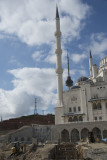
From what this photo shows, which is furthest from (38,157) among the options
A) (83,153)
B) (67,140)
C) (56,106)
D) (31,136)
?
(56,106)

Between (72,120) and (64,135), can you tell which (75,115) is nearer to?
(72,120)

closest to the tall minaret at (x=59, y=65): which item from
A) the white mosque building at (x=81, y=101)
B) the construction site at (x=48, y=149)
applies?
the white mosque building at (x=81, y=101)

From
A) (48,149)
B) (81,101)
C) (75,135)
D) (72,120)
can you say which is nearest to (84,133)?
(75,135)

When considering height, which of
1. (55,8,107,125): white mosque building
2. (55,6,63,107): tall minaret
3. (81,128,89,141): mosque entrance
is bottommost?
(81,128,89,141): mosque entrance

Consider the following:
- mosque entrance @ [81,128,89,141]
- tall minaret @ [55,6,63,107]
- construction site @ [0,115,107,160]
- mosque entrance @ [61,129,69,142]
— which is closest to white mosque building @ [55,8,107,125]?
tall minaret @ [55,6,63,107]

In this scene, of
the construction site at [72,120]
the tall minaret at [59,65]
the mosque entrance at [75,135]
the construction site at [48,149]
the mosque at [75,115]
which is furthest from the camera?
the tall minaret at [59,65]

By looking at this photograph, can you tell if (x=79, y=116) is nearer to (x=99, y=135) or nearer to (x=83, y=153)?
(x=99, y=135)

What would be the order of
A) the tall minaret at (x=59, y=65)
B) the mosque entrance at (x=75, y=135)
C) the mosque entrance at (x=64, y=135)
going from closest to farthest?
the mosque entrance at (x=75, y=135), the mosque entrance at (x=64, y=135), the tall minaret at (x=59, y=65)

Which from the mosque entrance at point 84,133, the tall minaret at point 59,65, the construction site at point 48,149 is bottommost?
the construction site at point 48,149

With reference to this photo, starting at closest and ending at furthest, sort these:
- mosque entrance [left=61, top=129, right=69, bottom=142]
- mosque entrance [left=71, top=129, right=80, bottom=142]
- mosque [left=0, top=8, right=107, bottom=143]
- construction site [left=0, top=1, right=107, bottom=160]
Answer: construction site [left=0, top=1, right=107, bottom=160]
mosque [left=0, top=8, right=107, bottom=143]
mosque entrance [left=71, top=129, right=80, bottom=142]
mosque entrance [left=61, top=129, right=69, bottom=142]

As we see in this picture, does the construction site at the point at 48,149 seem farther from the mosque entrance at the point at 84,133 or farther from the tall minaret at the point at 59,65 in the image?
the tall minaret at the point at 59,65

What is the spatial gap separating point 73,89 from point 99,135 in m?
13.8

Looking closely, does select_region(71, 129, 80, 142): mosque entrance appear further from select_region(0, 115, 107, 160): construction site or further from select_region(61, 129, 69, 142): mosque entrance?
select_region(61, 129, 69, 142): mosque entrance

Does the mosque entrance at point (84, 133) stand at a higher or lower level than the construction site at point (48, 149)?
higher
